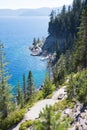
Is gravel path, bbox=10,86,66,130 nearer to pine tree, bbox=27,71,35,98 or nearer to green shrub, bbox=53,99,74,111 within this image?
green shrub, bbox=53,99,74,111

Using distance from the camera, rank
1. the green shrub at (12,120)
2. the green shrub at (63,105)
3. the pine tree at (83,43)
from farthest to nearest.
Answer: the pine tree at (83,43), the green shrub at (12,120), the green shrub at (63,105)

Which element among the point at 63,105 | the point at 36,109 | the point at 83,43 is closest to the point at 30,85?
the point at 83,43

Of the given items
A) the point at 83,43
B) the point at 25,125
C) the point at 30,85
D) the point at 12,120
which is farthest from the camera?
the point at 30,85

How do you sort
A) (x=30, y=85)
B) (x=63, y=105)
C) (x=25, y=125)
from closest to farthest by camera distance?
1. (x=25, y=125)
2. (x=63, y=105)
3. (x=30, y=85)

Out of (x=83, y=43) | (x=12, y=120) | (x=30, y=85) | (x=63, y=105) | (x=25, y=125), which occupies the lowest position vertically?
(x=30, y=85)

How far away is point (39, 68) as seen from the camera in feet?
475

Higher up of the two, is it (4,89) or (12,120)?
(4,89)

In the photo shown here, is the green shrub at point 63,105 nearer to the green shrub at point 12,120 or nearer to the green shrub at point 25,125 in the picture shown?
the green shrub at point 25,125

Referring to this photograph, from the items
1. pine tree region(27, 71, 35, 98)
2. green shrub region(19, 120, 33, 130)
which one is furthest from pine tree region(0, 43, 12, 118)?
pine tree region(27, 71, 35, 98)

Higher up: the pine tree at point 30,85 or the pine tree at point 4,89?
the pine tree at point 4,89

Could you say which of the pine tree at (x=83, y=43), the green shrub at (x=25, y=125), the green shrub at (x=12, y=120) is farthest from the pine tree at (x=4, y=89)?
the pine tree at (x=83, y=43)

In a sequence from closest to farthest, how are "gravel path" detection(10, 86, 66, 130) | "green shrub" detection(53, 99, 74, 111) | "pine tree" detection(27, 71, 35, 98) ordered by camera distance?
"green shrub" detection(53, 99, 74, 111) < "gravel path" detection(10, 86, 66, 130) < "pine tree" detection(27, 71, 35, 98)

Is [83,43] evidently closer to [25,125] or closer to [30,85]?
[25,125]

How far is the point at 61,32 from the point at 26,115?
142338 mm
